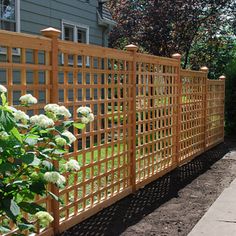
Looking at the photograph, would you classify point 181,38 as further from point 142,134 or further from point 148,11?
point 142,134

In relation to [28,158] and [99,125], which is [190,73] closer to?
[99,125]

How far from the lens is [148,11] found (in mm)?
14789

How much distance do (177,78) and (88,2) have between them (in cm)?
532

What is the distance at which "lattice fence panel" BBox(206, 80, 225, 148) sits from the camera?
9.38m

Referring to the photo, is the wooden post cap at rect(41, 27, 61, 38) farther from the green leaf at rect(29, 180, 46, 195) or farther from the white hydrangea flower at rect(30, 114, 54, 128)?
the green leaf at rect(29, 180, 46, 195)

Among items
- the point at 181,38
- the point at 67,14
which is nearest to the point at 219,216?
the point at 67,14

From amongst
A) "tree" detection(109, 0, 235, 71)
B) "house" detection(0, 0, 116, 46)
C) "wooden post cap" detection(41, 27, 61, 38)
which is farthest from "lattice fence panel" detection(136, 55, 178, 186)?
"tree" detection(109, 0, 235, 71)

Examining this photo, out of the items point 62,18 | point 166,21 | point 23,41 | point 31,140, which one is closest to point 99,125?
point 23,41

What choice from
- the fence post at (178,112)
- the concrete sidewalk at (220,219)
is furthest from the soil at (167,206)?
the fence post at (178,112)

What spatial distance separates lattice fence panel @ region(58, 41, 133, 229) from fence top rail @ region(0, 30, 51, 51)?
277 mm

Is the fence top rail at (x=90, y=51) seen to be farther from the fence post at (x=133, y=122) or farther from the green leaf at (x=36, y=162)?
the green leaf at (x=36, y=162)

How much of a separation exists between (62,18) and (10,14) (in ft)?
6.38

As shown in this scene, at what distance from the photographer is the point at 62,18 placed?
10.2 m

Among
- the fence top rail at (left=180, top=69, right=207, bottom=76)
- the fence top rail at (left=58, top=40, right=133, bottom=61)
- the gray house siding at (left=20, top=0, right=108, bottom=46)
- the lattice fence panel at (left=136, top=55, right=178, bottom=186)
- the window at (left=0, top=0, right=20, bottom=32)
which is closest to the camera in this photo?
the fence top rail at (left=58, top=40, right=133, bottom=61)
